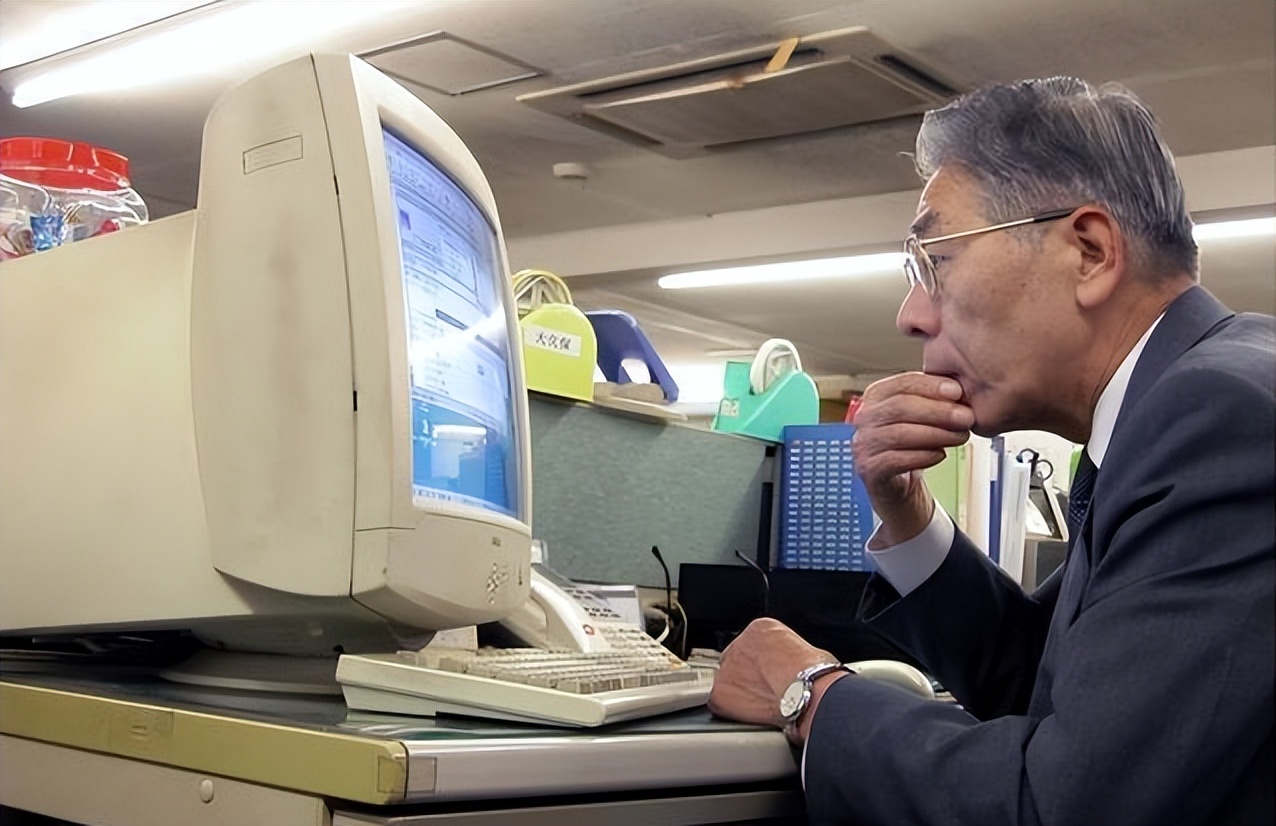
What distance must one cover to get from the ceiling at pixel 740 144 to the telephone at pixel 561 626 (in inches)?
71.5

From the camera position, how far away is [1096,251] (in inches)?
42.6

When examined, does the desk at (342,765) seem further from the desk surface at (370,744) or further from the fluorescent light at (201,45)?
the fluorescent light at (201,45)

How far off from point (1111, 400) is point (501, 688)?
0.55 metres

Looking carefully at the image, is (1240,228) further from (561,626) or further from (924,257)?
(561,626)

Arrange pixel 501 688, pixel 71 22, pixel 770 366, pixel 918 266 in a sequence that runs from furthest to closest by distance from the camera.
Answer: pixel 71 22
pixel 770 366
pixel 918 266
pixel 501 688

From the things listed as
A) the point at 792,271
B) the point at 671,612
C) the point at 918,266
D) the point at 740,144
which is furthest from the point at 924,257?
the point at 792,271

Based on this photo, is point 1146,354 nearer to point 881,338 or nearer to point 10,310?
point 10,310

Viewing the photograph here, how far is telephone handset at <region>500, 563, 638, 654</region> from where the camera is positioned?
1.27 metres

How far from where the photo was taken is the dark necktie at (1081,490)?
1.16m

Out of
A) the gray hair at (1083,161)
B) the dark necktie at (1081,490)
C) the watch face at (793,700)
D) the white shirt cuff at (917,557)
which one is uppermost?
the gray hair at (1083,161)

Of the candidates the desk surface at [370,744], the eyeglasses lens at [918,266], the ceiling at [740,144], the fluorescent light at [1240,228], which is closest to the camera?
the desk surface at [370,744]

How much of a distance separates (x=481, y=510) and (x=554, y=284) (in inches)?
44.2

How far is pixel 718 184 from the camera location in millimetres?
5859

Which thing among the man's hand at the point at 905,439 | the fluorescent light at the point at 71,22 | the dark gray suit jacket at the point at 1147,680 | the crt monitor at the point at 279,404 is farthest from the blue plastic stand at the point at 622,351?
the fluorescent light at the point at 71,22
